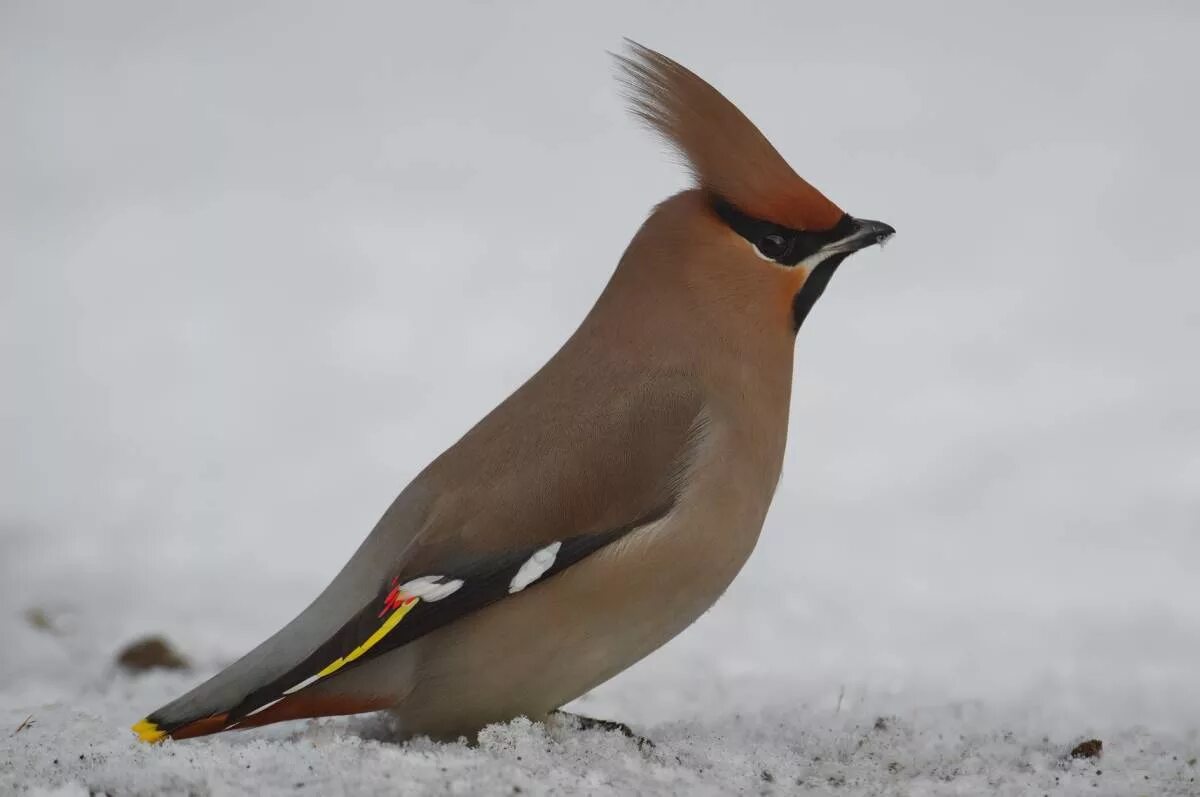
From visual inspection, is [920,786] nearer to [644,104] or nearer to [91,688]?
[644,104]

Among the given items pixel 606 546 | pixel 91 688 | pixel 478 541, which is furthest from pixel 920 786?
pixel 91 688

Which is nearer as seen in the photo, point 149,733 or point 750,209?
point 149,733

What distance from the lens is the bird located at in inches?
114

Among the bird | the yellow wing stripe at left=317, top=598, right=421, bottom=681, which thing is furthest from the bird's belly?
the yellow wing stripe at left=317, top=598, right=421, bottom=681

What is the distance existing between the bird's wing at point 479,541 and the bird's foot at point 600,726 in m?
0.44

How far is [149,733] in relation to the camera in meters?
2.90

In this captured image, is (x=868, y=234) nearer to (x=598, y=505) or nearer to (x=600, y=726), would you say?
(x=598, y=505)

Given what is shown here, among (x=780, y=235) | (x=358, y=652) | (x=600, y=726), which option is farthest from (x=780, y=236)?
(x=358, y=652)

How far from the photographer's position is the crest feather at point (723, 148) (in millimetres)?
3234

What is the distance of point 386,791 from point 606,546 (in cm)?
64

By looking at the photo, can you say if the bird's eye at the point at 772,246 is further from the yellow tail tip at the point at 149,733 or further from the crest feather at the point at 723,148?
the yellow tail tip at the point at 149,733

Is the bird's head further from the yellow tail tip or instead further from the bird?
the yellow tail tip

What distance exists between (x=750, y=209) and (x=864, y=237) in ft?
0.83

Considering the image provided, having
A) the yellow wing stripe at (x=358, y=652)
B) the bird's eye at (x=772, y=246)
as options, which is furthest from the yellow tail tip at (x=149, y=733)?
the bird's eye at (x=772, y=246)
